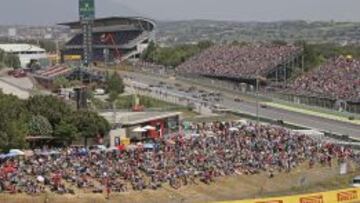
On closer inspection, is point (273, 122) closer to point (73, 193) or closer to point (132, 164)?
point (132, 164)

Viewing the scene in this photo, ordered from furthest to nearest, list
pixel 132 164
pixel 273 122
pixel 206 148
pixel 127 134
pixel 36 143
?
pixel 273 122
pixel 127 134
pixel 36 143
pixel 206 148
pixel 132 164

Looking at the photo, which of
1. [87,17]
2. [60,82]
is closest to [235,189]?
[60,82]

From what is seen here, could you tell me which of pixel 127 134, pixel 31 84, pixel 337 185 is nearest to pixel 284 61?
pixel 31 84

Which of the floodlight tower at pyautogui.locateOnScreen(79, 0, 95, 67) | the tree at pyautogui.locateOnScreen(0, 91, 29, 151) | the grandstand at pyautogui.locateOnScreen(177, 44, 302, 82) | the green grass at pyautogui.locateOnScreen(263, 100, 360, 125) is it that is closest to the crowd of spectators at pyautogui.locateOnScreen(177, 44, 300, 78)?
the grandstand at pyautogui.locateOnScreen(177, 44, 302, 82)

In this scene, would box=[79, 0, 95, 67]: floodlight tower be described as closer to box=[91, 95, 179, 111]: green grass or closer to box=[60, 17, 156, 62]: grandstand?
box=[60, 17, 156, 62]: grandstand

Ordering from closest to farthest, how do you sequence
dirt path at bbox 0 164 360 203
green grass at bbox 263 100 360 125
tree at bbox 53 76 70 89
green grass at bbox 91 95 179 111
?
dirt path at bbox 0 164 360 203
green grass at bbox 263 100 360 125
green grass at bbox 91 95 179 111
tree at bbox 53 76 70 89
